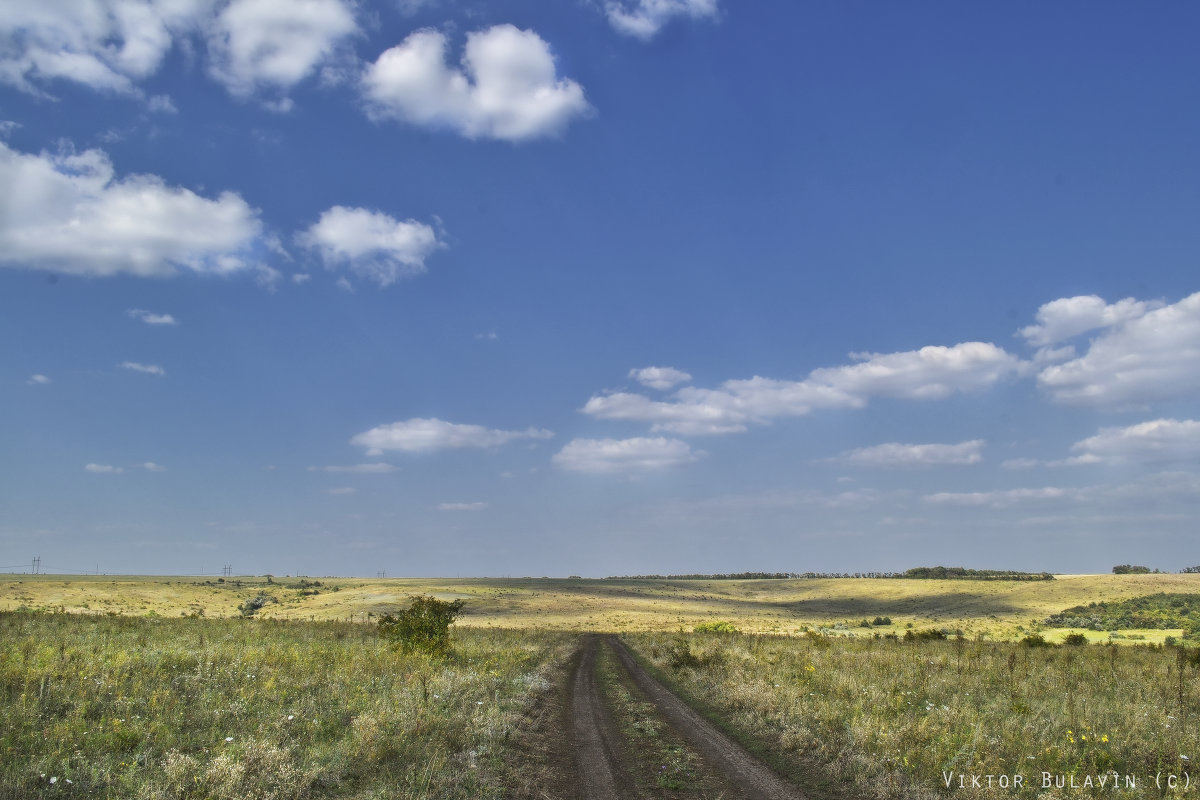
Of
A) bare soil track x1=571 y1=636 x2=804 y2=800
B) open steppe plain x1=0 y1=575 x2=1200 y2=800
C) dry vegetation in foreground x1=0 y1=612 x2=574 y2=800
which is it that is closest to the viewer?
dry vegetation in foreground x1=0 y1=612 x2=574 y2=800

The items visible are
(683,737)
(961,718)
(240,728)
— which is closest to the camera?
(240,728)

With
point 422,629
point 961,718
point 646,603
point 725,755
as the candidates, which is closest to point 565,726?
point 725,755

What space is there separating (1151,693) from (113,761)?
2135cm

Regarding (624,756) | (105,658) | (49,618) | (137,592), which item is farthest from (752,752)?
(137,592)

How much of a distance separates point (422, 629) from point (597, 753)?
16261 millimetres

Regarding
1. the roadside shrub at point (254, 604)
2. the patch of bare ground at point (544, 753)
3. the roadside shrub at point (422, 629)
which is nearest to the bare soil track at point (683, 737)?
the patch of bare ground at point (544, 753)

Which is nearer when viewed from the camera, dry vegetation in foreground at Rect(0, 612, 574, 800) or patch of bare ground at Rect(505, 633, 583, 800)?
dry vegetation in foreground at Rect(0, 612, 574, 800)

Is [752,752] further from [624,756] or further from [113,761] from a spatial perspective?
[113,761]

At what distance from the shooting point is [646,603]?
112000 millimetres

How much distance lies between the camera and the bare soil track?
31.3 ft

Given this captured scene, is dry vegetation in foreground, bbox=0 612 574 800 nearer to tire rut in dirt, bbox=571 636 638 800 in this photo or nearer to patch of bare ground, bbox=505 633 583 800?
patch of bare ground, bbox=505 633 583 800

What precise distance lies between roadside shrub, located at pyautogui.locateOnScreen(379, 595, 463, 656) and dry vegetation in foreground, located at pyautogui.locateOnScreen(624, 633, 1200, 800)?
32.0 ft

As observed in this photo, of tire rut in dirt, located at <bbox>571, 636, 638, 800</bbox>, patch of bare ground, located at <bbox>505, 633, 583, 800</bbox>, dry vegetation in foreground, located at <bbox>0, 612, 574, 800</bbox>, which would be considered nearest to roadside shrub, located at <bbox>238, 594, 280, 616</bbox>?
dry vegetation in foreground, located at <bbox>0, 612, 574, 800</bbox>

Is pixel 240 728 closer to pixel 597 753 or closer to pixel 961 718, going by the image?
pixel 597 753
